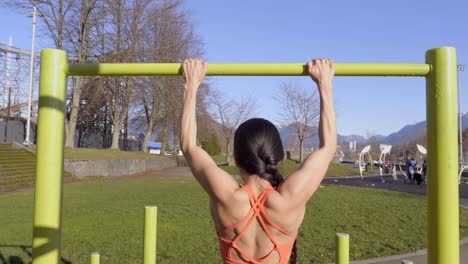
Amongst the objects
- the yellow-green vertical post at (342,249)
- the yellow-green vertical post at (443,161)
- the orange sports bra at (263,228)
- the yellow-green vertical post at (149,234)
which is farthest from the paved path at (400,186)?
the orange sports bra at (263,228)

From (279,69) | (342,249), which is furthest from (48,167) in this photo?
(342,249)

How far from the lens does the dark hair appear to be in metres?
1.63

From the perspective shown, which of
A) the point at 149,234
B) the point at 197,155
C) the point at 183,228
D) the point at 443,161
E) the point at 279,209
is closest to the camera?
the point at 279,209

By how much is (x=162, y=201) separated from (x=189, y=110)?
10163 millimetres

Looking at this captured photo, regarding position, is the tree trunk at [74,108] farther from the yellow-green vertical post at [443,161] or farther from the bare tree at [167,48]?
the yellow-green vertical post at [443,161]

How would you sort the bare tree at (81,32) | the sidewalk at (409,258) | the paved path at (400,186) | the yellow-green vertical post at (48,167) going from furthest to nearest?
the bare tree at (81,32) → the paved path at (400,186) → the sidewalk at (409,258) → the yellow-green vertical post at (48,167)

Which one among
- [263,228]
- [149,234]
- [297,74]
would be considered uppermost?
[297,74]

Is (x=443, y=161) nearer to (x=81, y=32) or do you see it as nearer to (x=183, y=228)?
(x=183, y=228)

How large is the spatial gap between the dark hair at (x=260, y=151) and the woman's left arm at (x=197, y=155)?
0.10 m

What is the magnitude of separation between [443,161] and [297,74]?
82cm

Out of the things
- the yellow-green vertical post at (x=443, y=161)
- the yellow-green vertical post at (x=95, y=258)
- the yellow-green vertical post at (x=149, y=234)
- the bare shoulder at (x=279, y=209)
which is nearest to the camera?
the bare shoulder at (x=279, y=209)

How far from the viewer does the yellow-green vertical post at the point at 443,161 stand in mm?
1926

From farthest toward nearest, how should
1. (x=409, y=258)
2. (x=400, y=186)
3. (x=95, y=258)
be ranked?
1. (x=400, y=186)
2. (x=409, y=258)
3. (x=95, y=258)

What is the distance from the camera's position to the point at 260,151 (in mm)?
1629
